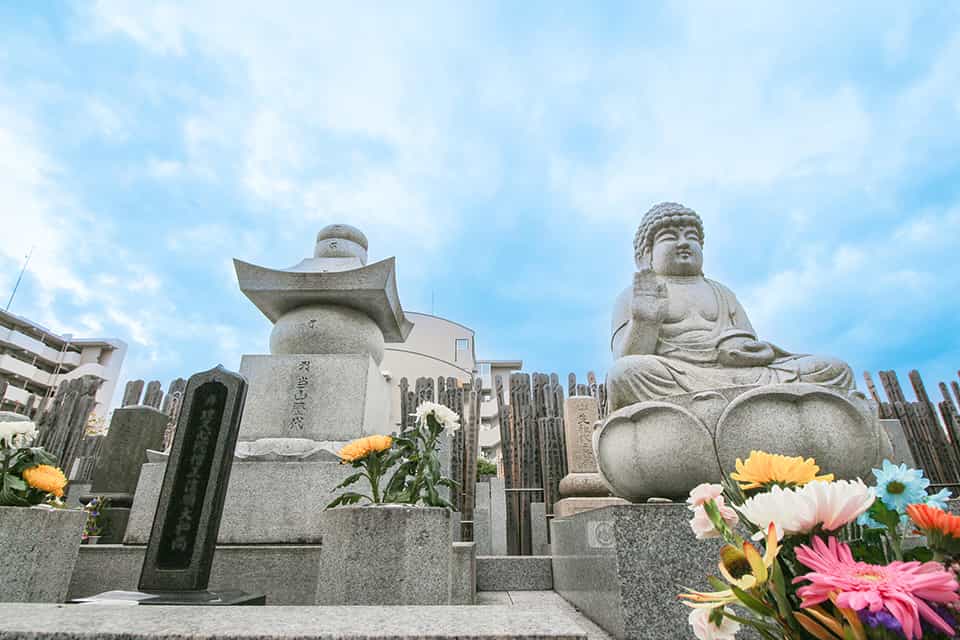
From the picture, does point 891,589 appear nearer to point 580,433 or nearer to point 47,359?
point 580,433

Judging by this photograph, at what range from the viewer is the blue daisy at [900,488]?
0.85 m

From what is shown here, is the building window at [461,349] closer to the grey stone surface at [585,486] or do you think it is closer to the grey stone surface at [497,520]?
the grey stone surface at [497,520]

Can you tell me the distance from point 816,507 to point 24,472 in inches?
146

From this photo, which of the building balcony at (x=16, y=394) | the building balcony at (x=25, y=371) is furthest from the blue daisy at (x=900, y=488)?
the building balcony at (x=16, y=394)

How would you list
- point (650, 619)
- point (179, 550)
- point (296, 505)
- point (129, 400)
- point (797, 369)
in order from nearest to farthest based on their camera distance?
point (650, 619), point (179, 550), point (797, 369), point (296, 505), point (129, 400)

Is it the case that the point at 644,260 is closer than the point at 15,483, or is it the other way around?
the point at 15,483

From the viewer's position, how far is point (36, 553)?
2.46 m

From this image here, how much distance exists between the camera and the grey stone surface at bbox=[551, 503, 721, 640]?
1960 millimetres

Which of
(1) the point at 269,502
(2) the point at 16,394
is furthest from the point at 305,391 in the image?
(2) the point at 16,394

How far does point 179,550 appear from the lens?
242 centimetres

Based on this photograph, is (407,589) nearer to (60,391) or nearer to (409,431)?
(409,431)

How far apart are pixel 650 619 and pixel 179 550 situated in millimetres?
2380

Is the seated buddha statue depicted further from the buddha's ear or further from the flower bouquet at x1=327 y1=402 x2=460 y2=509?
the flower bouquet at x1=327 y1=402 x2=460 y2=509

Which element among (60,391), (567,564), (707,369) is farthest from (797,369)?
(60,391)
